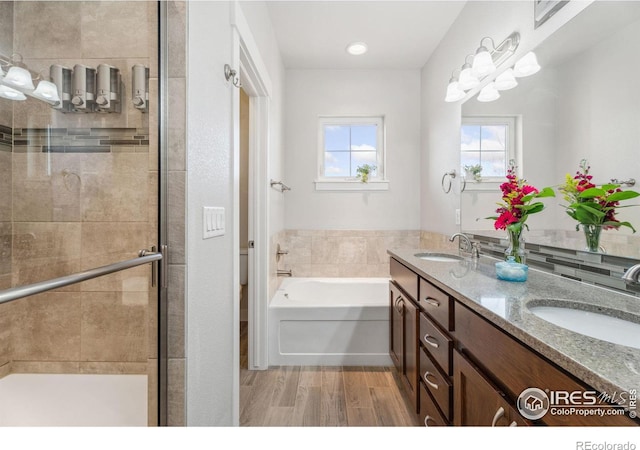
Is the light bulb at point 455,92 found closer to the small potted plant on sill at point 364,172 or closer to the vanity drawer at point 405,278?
the small potted plant on sill at point 364,172

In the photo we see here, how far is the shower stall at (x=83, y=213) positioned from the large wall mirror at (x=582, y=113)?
157 cm

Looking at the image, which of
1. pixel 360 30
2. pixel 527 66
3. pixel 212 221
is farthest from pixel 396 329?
pixel 360 30

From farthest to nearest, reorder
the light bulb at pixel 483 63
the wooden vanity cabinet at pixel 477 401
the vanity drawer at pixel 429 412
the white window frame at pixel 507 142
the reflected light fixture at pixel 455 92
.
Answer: the reflected light fixture at pixel 455 92 → the light bulb at pixel 483 63 → the white window frame at pixel 507 142 → the vanity drawer at pixel 429 412 → the wooden vanity cabinet at pixel 477 401

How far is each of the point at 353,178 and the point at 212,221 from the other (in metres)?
2.20

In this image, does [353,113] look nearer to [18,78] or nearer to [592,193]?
[592,193]

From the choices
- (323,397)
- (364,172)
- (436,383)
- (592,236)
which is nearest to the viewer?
(592,236)

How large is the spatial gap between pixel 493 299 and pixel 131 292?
1144 mm

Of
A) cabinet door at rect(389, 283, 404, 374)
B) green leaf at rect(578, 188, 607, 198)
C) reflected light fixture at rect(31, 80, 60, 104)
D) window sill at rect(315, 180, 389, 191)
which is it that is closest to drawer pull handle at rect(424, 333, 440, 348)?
cabinet door at rect(389, 283, 404, 374)

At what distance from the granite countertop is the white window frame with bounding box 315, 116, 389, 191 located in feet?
5.22

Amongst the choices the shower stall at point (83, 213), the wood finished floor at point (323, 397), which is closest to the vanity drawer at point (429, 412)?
the wood finished floor at point (323, 397)

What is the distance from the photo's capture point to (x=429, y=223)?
2865 mm

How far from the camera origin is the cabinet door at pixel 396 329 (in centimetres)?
188

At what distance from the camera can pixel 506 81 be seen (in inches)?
66.4
